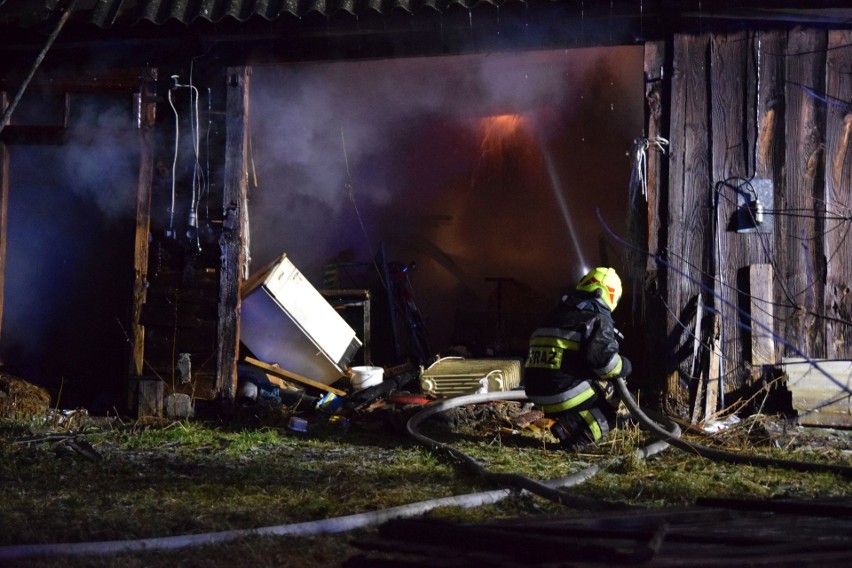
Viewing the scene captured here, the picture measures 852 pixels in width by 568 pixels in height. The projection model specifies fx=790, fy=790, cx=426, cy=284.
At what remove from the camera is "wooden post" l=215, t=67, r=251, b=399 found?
8438 millimetres

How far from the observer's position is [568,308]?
23.1 ft

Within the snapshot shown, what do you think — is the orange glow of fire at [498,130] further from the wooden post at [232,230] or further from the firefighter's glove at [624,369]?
the firefighter's glove at [624,369]

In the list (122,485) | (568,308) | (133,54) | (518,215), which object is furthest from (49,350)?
(518,215)

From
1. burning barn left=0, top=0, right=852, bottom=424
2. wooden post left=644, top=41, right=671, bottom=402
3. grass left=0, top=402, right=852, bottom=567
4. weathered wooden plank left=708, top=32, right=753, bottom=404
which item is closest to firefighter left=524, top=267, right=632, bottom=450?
grass left=0, top=402, right=852, bottom=567

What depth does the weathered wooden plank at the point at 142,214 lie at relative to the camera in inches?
328

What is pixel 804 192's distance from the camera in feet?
25.5

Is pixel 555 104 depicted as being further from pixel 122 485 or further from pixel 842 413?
pixel 122 485

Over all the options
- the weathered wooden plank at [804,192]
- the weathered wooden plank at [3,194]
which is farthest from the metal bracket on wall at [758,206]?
the weathered wooden plank at [3,194]

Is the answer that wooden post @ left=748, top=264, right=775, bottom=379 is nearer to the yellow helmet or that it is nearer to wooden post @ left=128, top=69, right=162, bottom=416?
the yellow helmet

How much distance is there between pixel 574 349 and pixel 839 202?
319cm

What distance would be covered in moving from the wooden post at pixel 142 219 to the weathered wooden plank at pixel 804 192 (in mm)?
6535

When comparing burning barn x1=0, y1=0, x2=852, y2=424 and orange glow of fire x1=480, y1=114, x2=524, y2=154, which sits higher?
orange glow of fire x1=480, y1=114, x2=524, y2=154

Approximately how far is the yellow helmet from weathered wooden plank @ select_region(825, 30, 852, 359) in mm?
2223

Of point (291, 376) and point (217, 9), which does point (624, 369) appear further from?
point (217, 9)
